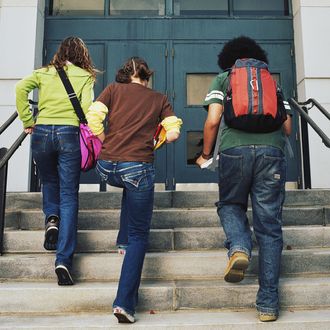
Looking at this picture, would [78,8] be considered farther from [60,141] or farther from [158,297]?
[158,297]

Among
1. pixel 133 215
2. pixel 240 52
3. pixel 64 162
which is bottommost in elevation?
pixel 133 215

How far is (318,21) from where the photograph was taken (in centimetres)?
674

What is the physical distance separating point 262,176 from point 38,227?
241cm

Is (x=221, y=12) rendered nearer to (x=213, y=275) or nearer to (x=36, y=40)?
(x=36, y=40)

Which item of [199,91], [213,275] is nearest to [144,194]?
[213,275]

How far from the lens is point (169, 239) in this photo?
3.94 metres

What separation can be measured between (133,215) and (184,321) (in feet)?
2.62

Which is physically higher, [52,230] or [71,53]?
[71,53]

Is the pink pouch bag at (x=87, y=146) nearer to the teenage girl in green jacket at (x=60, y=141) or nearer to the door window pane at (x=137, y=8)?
the teenage girl in green jacket at (x=60, y=141)

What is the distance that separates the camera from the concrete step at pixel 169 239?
3877 mm

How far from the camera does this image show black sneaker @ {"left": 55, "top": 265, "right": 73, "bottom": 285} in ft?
10.5

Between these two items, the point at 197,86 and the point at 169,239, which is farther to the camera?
the point at 197,86

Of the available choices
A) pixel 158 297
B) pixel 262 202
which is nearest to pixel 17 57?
pixel 158 297

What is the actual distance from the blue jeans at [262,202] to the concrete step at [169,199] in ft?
5.79
